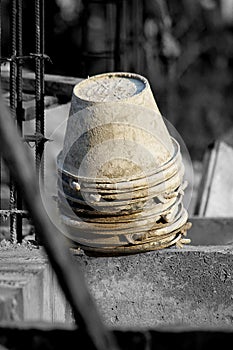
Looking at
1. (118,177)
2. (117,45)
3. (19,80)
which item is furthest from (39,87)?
(117,45)

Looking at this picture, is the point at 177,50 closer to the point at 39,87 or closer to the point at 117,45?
the point at 117,45

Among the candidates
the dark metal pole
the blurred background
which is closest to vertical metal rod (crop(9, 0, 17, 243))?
the dark metal pole

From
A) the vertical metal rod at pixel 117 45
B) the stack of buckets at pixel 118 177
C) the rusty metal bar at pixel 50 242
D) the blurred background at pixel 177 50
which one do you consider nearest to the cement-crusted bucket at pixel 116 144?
the stack of buckets at pixel 118 177

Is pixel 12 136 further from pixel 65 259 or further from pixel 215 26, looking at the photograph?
pixel 215 26

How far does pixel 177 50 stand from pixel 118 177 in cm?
976

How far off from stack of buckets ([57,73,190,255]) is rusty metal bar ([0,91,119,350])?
1997 millimetres

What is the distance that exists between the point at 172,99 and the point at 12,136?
11.8 metres

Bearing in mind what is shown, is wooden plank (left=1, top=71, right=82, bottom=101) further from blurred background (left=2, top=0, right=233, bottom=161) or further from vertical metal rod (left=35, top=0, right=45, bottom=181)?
blurred background (left=2, top=0, right=233, bottom=161)

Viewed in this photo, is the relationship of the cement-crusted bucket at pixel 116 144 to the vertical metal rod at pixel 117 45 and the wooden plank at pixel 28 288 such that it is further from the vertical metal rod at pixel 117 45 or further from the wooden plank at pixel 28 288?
the vertical metal rod at pixel 117 45

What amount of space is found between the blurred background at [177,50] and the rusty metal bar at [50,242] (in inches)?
370

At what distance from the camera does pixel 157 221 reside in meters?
4.17

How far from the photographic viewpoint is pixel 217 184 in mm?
8789

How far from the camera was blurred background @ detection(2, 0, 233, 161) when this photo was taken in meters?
12.4

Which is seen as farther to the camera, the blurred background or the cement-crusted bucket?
the blurred background
